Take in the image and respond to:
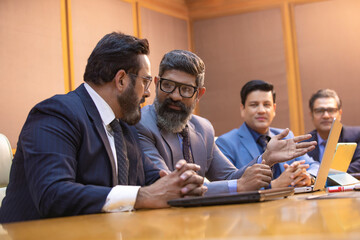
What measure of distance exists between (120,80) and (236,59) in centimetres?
449

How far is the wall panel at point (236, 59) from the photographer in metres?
6.27

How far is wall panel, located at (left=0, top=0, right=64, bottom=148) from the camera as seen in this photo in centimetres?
427

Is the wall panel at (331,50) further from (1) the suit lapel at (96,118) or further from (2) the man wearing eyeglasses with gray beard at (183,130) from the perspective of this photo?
(1) the suit lapel at (96,118)

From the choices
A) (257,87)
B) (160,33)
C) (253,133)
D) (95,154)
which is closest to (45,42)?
(160,33)

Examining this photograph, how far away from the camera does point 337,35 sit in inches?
243

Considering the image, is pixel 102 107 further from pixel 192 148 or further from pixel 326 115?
pixel 326 115

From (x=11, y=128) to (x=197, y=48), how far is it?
310 centimetres

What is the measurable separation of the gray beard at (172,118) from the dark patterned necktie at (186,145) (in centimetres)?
4

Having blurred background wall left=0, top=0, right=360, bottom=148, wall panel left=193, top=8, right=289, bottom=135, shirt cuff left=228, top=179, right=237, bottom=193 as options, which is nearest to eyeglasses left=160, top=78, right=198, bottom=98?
shirt cuff left=228, top=179, right=237, bottom=193

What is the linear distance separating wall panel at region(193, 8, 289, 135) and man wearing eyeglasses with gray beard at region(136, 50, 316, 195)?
337cm

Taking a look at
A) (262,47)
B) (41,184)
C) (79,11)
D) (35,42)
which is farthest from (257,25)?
(41,184)

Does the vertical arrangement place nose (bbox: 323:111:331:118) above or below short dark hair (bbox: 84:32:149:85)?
below

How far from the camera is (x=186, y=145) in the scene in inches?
112

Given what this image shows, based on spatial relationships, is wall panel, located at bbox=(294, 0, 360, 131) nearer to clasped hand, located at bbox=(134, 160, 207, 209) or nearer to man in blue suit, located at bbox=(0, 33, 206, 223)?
man in blue suit, located at bbox=(0, 33, 206, 223)
